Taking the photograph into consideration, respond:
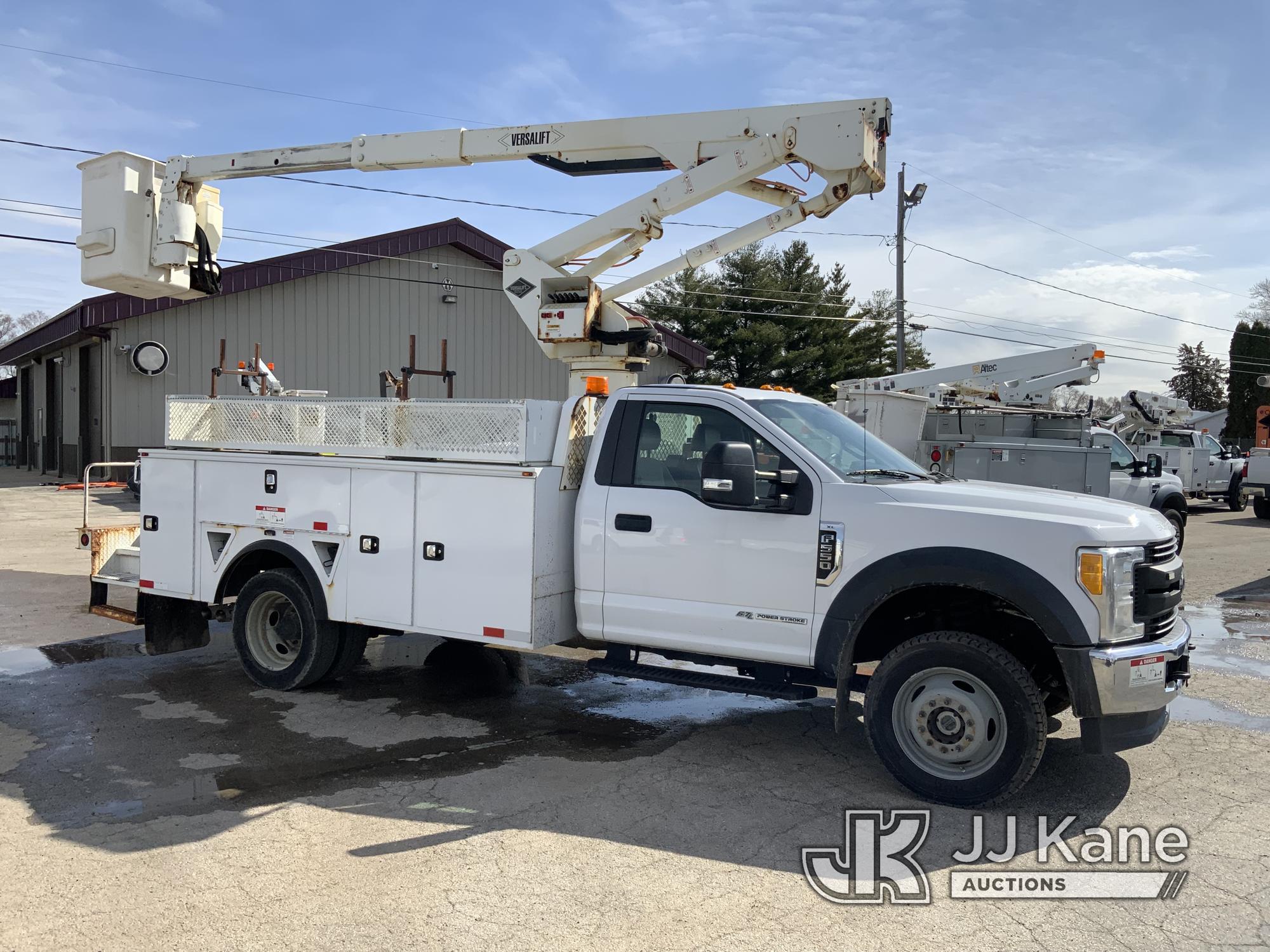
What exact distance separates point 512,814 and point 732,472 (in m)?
2.06

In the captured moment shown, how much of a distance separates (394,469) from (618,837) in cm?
296

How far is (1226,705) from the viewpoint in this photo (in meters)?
7.10

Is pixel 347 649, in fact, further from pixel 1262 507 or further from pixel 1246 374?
pixel 1246 374

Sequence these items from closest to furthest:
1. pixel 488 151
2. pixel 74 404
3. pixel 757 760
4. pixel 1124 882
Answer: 1. pixel 1124 882
2. pixel 757 760
3. pixel 488 151
4. pixel 74 404

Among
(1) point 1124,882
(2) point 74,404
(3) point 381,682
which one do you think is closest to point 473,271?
(2) point 74,404

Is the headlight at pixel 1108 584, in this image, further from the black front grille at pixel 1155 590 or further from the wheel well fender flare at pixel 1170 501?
the wheel well fender flare at pixel 1170 501

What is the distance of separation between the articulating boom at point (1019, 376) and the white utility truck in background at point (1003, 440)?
47 mm

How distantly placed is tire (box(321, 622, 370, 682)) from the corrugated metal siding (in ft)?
52.3

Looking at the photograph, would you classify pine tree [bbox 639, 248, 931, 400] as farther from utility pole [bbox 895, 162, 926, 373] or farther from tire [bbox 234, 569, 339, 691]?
tire [bbox 234, 569, 339, 691]

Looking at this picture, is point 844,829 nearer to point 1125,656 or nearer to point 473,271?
point 1125,656

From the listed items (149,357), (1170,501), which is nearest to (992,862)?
(1170,501)

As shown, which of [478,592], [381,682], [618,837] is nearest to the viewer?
[618,837]

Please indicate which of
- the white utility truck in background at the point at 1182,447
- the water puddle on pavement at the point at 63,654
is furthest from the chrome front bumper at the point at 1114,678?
the white utility truck in background at the point at 1182,447

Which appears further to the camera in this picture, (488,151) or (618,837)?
(488,151)
